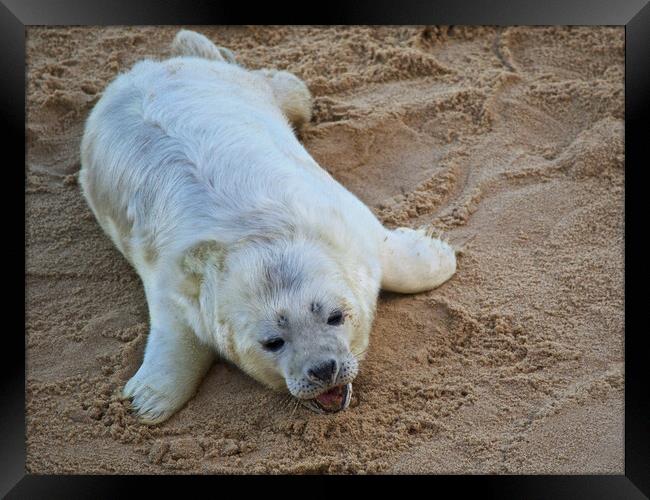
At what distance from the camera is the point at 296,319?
3.76m

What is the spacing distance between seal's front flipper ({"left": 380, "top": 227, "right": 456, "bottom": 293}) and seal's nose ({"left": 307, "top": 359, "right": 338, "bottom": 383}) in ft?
2.69

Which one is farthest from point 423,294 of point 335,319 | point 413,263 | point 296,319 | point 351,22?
point 351,22

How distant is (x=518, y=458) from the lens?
12.4 feet

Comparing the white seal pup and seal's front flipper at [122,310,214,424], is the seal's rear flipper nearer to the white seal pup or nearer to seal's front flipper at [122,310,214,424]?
the white seal pup

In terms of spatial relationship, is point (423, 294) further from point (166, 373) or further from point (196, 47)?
point (196, 47)

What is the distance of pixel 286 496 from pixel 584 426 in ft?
4.20

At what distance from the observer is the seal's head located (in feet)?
12.3

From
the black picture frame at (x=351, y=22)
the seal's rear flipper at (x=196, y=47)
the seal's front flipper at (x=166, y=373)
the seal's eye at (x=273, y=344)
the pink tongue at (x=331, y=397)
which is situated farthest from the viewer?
the seal's rear flipper at (x=196, y=47)

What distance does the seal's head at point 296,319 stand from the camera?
375 centimetres

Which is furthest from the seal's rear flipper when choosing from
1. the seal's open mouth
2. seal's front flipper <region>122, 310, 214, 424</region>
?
the seal's open mouth

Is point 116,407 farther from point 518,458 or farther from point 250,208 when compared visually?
point 518,458

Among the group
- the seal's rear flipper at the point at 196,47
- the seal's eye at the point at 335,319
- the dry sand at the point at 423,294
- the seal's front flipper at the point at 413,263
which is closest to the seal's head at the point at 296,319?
the seal's eye at the point at 335,319

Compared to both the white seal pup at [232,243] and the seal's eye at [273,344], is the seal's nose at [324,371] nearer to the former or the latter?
the white seal pup at [232,243]

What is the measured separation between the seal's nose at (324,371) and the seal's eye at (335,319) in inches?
7.6
